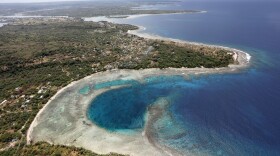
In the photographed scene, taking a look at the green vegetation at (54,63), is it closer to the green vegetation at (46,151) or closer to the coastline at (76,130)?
the green vegetation at (46,151)

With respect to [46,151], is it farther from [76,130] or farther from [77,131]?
[76,130]

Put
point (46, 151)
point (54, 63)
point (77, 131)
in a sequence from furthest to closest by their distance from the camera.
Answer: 1. point (54, 63)
2. point (77, 131)
3. point (46, 151)

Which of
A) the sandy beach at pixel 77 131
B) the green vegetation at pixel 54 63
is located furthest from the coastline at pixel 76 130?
the green vegetation at pixel 54 63

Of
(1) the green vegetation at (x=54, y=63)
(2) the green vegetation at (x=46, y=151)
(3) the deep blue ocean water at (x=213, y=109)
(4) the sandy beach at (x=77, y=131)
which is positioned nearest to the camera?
(2) the green vegetation at (x=46, y=151)

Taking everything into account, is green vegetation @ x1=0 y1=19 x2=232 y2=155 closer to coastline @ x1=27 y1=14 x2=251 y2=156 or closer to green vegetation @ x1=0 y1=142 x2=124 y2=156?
green vegetation @ x1=0 y1=142 x2=124 y2=156

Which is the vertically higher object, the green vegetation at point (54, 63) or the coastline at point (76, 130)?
the green vegetation at point (54, 63)

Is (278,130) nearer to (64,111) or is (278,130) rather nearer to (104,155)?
(104,155)

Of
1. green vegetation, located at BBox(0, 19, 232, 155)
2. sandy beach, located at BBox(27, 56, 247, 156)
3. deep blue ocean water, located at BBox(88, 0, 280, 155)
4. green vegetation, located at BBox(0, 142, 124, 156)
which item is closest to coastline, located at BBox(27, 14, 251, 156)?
sandy beach, located at BBox(27, 56, 247, 156)

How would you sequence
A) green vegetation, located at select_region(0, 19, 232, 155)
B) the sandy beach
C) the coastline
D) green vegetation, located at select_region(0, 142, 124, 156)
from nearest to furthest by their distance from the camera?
green vegetation, located at select_region(0, 142, 124, 156) < the sandy beach < the coastline < green vegetation, located at select_region(0, 19, 232, 155)

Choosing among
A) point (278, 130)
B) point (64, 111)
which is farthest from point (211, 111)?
point (64, 111)

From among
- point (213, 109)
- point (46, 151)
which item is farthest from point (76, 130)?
point (213, 109)
